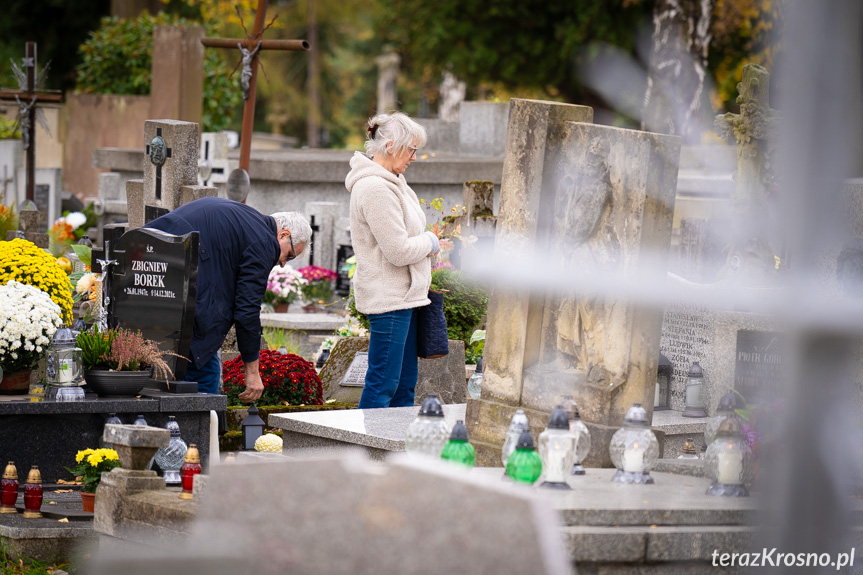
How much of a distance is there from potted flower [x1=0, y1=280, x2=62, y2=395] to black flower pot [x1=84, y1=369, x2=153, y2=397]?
1.03 feet

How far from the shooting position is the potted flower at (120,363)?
5.95 meters

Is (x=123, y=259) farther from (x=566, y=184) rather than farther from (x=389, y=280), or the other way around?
(x=566, y=184)

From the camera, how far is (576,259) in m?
→ 5.36

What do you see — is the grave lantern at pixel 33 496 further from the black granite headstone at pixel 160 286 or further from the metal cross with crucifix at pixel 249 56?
the metal cross with crucifix at pixel 249 56

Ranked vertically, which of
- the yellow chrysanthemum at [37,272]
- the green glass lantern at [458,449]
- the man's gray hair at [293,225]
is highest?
the man's gray hair at [293,225]

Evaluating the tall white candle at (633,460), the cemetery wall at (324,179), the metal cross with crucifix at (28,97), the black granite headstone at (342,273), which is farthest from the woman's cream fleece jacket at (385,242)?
the metal cross with crucifix at (28,97)

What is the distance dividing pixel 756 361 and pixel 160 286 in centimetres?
314

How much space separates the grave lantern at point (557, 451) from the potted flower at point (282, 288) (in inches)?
310

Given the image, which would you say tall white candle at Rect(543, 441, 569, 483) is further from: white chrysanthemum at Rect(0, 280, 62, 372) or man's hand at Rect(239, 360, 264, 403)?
white chrysanthemum at Rect(0, 280, 62, 372)

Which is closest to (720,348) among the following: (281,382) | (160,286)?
(281,382)

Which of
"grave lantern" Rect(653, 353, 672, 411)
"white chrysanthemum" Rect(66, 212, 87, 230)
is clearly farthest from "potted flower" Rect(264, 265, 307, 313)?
"grave lantern" Rect(653, 353, 672, 411)

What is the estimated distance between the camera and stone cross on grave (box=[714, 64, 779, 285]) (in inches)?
287

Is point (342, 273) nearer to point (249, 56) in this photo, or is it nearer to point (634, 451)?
point (249, 56)

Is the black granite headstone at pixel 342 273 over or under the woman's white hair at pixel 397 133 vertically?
under
